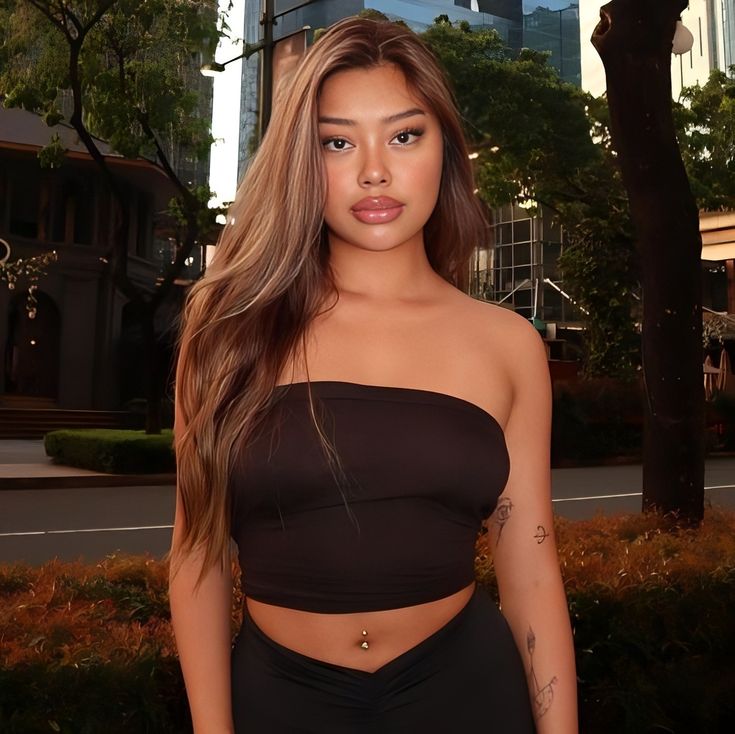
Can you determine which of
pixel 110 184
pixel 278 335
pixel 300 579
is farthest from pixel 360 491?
pixel 110 184

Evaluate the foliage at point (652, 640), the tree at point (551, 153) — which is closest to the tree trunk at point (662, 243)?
the foliage at point (652, 640)

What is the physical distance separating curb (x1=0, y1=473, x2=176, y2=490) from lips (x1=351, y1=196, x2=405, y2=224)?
13234 mm

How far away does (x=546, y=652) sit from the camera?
1.81m

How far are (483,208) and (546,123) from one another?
1848cm

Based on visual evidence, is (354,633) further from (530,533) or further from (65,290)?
(65,290)

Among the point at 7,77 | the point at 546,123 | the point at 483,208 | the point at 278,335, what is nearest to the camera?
the point at 278,335

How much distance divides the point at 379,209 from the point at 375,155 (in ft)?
0.35

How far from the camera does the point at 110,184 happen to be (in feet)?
53.8

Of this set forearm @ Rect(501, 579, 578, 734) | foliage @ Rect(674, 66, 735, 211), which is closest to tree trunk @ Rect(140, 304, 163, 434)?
foliage @ Rect(674, 66, 735, 211)

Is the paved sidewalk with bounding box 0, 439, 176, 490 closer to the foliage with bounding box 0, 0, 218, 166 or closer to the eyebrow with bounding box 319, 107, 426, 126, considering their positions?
the foliage with bounding box 0, 0, 218, 166

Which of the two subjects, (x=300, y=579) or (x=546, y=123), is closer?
(x=300, y=579)

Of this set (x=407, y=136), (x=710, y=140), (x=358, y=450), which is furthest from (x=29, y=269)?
(x=358, y=450)

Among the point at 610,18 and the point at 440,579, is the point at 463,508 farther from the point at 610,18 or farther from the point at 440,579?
the point at 610,18

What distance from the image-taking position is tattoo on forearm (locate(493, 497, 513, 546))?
1.91m
